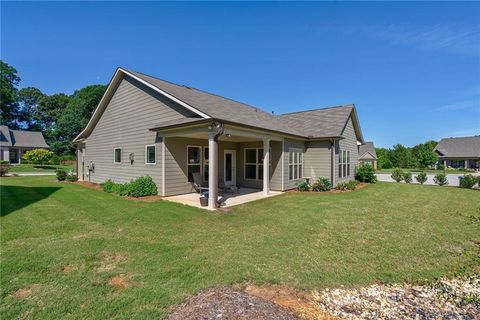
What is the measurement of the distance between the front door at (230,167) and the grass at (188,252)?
18.4 ft

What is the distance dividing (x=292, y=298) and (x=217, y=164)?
20.1 feet

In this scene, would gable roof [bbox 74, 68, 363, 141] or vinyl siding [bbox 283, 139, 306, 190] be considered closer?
gable roof [bbox 74, 68, 363, 141]

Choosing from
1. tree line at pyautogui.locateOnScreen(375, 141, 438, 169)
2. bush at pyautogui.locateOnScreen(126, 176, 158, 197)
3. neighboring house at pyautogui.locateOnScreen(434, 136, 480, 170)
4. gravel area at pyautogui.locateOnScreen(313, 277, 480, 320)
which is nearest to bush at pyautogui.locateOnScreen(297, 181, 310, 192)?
bush at pyautogui.locateOnScreen(126, 176, 158, 197)

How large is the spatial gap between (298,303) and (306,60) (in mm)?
15167

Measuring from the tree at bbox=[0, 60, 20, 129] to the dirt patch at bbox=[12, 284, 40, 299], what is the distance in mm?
61526

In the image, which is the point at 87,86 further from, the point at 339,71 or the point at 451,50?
the point at 451,50

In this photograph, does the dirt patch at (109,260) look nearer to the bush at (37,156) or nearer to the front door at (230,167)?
the front door at (230,167)

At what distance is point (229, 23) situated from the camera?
12.4m

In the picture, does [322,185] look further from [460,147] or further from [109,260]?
[460,147]

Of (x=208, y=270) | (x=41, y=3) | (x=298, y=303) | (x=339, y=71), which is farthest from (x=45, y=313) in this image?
(x=339, y=71)

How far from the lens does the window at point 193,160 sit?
11414 mm

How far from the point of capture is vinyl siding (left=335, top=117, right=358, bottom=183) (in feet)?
48.0

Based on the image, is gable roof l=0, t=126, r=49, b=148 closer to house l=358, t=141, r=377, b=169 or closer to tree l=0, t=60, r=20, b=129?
tree l=0, t=60, r=20, b=129

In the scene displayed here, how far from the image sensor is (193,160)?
11.6 m
